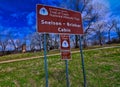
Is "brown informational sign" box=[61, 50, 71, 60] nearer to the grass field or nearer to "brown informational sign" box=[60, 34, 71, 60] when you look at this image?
"brown informational sign" box=[60, 34, 71, 60]

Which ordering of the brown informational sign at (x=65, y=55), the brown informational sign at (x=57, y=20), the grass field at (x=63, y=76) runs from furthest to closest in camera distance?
1. the grass field at (x=63, y=76)
2. the brown informational sign at (x=65, y=55)
3. the brown informational sign at (x=57, y=20)

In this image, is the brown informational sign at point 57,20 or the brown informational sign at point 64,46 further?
the brown informational sign at point 64,46

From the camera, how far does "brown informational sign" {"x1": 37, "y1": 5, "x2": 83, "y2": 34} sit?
6372mm

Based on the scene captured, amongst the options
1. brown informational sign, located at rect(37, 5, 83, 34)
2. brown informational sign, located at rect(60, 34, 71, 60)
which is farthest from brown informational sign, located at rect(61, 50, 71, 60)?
brown informational sign, located at rect(37, 5, 83, 34)

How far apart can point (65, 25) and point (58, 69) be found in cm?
675

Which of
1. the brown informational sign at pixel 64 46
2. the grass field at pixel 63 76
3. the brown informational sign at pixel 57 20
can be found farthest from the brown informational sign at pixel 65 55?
the grass field at pixel 63 76

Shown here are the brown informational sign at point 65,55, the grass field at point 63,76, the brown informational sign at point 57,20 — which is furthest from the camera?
the grass field at point 63,76

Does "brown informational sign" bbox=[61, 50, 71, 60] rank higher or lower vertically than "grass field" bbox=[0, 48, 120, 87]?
higher

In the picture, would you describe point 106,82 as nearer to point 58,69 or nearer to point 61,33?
point 58,69

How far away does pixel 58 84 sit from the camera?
36.1 ft

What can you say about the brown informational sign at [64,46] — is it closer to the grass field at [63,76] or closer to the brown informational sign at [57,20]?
the brown informational sign at [57,20]

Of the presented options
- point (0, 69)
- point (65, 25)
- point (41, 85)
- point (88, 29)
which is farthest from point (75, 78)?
point (88, 29)

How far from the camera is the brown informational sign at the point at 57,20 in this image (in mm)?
6372

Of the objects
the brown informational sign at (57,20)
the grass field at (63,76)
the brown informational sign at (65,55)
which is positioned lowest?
the grass field at (63,76)
